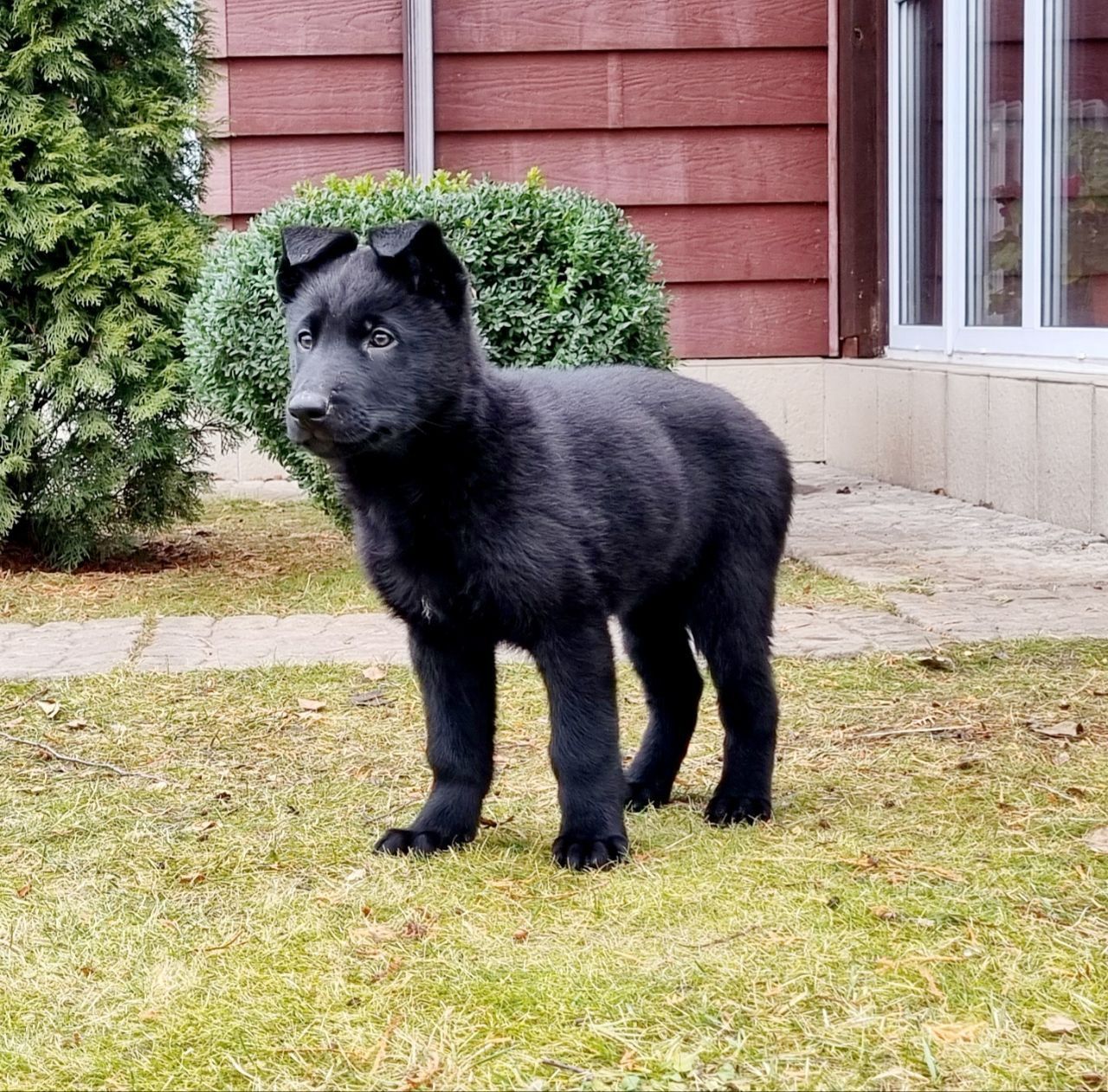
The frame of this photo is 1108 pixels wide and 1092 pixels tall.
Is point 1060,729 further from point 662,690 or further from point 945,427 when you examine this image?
point 945,427

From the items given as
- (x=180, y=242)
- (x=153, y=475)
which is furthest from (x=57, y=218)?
(x=153, y=475)

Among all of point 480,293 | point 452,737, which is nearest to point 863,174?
point 480,293

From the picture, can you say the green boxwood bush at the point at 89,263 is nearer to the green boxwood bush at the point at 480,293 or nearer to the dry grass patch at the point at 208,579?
the dry grass patch at the point at 208,579

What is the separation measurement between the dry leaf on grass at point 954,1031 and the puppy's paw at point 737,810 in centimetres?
125

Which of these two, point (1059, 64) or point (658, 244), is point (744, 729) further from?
point (658, 244)

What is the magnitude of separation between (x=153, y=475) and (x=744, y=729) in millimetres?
4614

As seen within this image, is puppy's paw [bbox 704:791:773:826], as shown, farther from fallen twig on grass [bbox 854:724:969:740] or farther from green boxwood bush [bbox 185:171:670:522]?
green boxwood bush [bbox 185:171:670:522]

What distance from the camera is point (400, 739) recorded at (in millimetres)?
4770

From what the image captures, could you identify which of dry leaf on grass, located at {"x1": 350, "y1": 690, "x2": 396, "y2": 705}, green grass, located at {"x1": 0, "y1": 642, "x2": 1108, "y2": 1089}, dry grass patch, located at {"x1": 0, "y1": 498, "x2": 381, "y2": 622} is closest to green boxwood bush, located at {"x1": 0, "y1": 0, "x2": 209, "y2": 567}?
dry grass patch, located at {"x1": 0, "y1": 498, "x2": 381, "y2": 622}

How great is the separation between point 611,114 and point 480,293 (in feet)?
13.8

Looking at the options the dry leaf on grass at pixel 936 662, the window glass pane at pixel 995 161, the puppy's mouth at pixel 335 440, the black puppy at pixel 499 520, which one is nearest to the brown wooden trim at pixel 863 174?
the window glass pane at pixel 995 161

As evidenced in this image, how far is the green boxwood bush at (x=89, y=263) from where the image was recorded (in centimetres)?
743

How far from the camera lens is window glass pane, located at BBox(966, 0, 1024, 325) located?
8648mm

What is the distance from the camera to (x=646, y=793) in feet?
13.4
